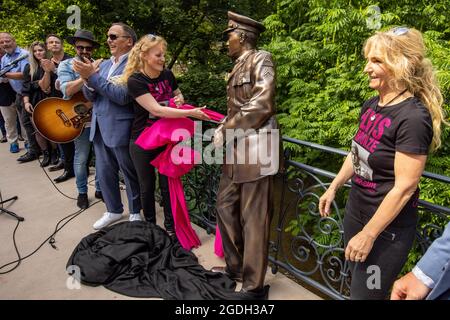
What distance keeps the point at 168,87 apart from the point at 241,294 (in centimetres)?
194

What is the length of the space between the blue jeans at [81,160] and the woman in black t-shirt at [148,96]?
128cm

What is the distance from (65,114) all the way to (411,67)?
404 centimetres

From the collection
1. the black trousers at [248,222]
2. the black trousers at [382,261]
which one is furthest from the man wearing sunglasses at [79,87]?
the black trousers at [382,261]

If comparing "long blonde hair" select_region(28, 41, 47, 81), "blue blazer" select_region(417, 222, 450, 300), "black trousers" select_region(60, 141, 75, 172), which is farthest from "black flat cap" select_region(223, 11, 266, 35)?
"long blonde hair" select_region(28, 41, 47, 81)

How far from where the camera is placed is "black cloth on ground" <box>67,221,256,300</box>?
2711 millimetres

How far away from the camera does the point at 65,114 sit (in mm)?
4352

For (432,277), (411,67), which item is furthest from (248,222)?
(411,67)

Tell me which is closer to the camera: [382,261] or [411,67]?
[411,67]

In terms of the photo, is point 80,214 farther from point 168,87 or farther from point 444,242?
point 444,242

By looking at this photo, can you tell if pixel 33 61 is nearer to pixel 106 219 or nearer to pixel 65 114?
pixel 65 114

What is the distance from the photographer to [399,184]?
1.52m

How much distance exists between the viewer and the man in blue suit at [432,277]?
4.21 feet

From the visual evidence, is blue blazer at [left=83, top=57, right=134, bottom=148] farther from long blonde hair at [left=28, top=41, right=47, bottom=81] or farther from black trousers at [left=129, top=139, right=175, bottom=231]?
long blonde hair at [left=28, top=41, right=47, bottom=81]

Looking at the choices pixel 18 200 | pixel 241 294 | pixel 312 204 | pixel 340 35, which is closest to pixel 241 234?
pixel 241 294
